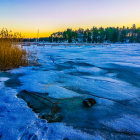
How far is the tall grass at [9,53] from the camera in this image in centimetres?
360

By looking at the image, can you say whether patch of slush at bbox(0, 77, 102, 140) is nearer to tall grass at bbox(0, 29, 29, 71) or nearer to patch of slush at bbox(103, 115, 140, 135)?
patch of slush at bbox(103, 115, 140, 135)

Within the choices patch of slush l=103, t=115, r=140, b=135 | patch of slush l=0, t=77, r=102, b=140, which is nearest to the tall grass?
patch of slush l=0, t=77, r=102, b=140

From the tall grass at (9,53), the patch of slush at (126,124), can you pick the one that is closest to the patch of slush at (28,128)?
the patch of slush at (126,124)

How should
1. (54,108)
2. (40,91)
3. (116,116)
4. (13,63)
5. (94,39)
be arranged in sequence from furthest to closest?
1. (94,39)
2. (13,63)
3. (40,91)
4. (54,108)
5. (116,116)

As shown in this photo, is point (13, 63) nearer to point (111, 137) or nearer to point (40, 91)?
point (40, 91)

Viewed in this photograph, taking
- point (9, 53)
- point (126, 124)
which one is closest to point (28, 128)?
point (126, 124)

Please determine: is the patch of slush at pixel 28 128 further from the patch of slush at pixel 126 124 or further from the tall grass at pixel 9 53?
the tall grass at pixel 9 53

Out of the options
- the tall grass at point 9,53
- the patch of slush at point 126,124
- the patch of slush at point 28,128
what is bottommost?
the patch of slush at point 126,124

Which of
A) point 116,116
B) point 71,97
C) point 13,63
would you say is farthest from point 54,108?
point 13,63

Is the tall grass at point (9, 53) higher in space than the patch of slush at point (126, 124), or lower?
higher

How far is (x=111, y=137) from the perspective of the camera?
3.28ft

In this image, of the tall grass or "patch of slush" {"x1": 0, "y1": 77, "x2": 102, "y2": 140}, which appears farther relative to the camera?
the tall grass

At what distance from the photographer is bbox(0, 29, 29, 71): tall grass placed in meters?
3.60

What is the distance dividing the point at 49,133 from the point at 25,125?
0.27 meters
